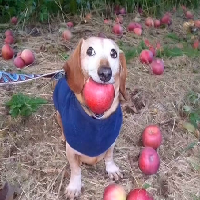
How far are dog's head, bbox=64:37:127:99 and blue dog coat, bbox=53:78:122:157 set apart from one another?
18 cm

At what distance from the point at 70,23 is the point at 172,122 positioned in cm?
236

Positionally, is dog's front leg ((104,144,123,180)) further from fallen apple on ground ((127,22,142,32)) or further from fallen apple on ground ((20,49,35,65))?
fallen apple on ground ((127,22,142,32))

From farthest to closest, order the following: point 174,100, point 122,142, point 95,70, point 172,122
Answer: point 174,100 < point 172,122 < point 122,142 < point 95,70

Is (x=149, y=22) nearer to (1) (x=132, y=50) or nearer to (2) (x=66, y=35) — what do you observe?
(1) (x=132, y=50)

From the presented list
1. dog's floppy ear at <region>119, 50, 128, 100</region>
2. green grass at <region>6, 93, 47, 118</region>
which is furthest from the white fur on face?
green grass at <region>6, 93, 47, 118</region>

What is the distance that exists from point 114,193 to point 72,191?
0.32 m

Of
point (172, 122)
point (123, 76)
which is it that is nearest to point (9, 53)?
point (172, 122)

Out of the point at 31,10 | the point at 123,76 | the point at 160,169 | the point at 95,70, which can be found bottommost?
the point at 160,169

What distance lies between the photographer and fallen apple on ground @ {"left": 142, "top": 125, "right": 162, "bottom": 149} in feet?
9.98

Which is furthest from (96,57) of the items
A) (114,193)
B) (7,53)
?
(7,53)

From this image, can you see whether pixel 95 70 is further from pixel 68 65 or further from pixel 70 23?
pixel 70 23

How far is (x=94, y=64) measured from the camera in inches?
83.7

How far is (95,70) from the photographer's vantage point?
2092 mm

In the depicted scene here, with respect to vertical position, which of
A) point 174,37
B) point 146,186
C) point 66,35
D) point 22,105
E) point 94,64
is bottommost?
point 174,37
